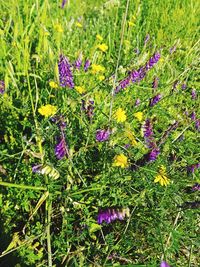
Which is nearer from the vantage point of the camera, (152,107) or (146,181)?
(146,181)

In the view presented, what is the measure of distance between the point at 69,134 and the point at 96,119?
0.29 metres

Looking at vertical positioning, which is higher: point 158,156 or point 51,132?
point 51,132

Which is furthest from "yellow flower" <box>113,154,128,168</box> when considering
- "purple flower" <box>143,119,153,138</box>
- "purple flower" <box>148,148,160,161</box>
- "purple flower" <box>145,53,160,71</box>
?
"purple flower" <box>145,53,160,71</box>

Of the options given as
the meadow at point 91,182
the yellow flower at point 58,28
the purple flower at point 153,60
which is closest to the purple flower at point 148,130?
the meadow at point 91,182

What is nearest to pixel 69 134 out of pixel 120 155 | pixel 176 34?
pixel 120 155

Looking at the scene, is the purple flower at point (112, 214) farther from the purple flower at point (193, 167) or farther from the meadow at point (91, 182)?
the purple flower at point (193, 167)

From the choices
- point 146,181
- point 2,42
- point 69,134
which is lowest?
point 146,181

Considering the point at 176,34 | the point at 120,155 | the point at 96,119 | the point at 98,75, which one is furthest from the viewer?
the point at 176,34

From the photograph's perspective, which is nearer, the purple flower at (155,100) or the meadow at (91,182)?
the meadow at (91,182)

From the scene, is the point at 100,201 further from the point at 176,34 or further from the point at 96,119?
the point at 176,34

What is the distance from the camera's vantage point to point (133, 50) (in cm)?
237

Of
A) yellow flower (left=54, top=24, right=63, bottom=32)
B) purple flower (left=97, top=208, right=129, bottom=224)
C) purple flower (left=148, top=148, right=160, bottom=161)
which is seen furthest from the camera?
yellow flower (left=54, top=24, right=63, bottom=32)

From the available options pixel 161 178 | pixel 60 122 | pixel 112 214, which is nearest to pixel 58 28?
pixel 60 122

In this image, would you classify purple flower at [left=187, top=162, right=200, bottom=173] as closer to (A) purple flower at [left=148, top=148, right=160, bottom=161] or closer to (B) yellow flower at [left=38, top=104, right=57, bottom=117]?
(A) purple flower at [left=148, top=148, right=160, bottom=161]
